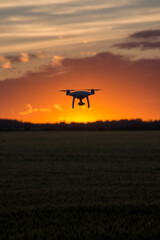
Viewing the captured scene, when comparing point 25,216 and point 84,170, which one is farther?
point 84,170

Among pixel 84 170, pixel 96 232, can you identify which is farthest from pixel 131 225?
pixel 84 170

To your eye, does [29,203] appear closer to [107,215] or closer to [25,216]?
[25,216]

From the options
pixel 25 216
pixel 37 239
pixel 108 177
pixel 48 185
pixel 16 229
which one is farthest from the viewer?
pixel 108 177

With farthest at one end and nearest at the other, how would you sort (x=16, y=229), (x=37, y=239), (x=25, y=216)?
(x=25, y=216) < (x=16, y=229) < (x=37, y=239)

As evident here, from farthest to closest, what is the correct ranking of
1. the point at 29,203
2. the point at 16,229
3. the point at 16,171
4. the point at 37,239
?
the point at 16,171
the point at 29,203
the point at 16,229
the point at 37,239

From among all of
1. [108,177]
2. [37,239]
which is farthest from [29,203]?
[108,177]

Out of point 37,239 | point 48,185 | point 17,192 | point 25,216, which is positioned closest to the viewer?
point 37,239

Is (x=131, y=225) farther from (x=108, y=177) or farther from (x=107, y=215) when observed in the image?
(x=108, y=177)

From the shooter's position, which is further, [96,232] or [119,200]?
[119,200]

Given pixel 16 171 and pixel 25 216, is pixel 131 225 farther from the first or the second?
pixel 16 171
